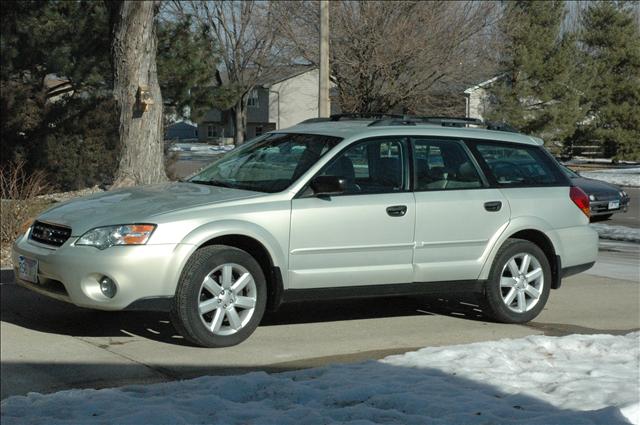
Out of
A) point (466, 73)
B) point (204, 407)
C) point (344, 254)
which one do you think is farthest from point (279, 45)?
point (204, 407)

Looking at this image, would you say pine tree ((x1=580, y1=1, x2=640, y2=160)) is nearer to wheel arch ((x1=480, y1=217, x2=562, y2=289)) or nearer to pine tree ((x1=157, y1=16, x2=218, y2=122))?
pine tree ((x1=157, y1=16, x2=218, y2=122))

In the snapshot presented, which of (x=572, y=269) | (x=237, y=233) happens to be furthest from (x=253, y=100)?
(x=237, y=233)

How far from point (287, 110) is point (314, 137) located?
6314 cm

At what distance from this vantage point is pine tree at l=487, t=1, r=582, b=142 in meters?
42.3

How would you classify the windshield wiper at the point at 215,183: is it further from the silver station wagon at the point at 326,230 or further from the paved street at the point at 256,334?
the paved street at the point at 256,334

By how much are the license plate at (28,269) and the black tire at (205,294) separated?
1.16m

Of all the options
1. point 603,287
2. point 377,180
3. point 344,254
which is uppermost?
point 377,180

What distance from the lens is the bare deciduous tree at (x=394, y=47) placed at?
32.1 m

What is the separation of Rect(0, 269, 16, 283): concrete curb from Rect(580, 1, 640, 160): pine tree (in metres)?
32.6

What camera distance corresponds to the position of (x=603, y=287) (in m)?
10.5

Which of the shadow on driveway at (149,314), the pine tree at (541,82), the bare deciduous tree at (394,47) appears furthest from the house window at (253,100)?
the shadow on driveway at (149,314)

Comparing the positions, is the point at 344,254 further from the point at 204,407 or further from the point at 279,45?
the point at 279,45

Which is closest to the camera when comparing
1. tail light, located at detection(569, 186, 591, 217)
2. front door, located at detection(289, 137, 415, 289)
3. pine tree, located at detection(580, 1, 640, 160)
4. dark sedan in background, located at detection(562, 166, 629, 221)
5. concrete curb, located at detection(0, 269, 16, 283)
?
front door, located at detection(289, 137, 415, 289)

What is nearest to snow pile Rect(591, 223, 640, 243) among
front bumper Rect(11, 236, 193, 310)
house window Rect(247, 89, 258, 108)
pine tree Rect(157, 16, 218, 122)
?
front bumper Rect(11, 236, 193, 310)
